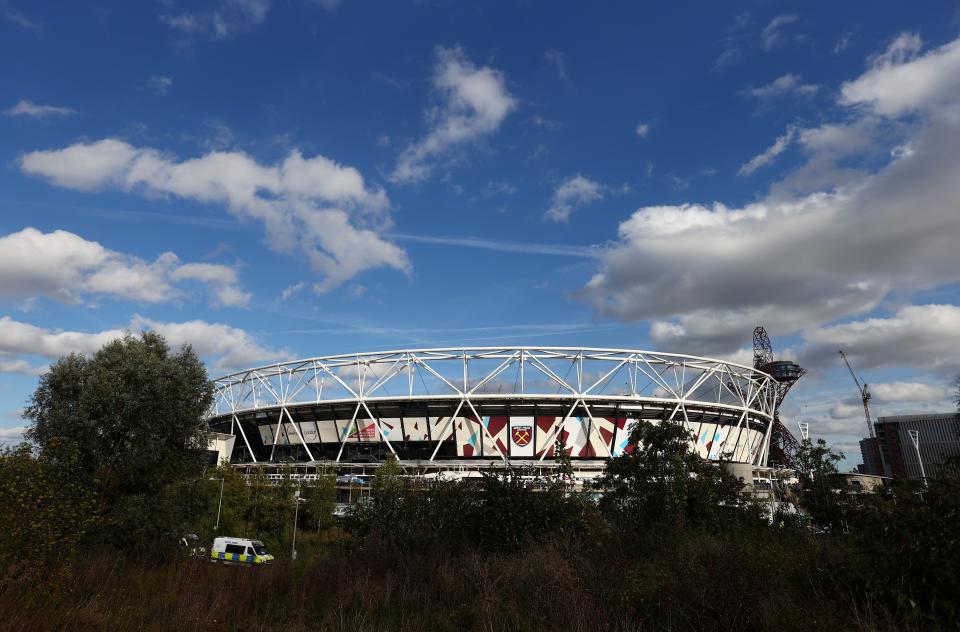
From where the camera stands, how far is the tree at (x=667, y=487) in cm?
1955

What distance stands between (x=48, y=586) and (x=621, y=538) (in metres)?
13.1

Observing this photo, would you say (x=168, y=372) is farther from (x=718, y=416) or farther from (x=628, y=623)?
(x=718, y=416)

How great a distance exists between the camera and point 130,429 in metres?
21.9

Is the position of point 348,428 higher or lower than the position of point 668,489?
higher

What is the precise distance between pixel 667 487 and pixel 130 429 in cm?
2108

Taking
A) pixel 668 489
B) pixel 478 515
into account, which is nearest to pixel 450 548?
pixel 478 515

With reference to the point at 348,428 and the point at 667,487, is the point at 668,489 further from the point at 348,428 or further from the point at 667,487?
the point at 348,428

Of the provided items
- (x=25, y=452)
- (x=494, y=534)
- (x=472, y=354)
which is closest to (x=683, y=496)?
(x=494, y=534)

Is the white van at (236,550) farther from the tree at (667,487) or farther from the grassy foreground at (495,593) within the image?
the tree at (667,487)

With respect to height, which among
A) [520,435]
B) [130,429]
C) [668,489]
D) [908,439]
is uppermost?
[908,439]

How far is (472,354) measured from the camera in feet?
203

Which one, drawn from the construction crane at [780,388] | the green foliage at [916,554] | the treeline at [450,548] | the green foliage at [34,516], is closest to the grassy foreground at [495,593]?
the treeline at [450,548]

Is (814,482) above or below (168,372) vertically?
below

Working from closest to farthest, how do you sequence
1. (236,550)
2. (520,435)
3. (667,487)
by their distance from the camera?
(667,487)
(236,550)
(520,435)
